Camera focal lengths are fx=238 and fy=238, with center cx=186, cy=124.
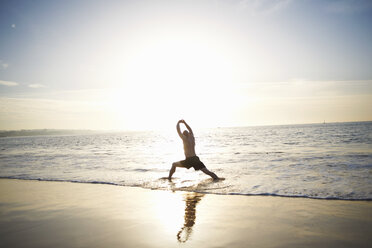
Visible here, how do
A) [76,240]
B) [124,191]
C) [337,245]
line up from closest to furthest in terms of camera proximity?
[337,245]
[76,240]
[124,191]

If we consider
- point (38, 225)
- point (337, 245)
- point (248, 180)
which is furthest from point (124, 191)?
point (337, 245)

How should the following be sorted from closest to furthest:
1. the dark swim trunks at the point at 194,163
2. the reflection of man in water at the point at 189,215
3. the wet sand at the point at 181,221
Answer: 1. the wet sand at the point at 181,221
2. the reflection of man in water at the point at 189,215
3. the dark swim trunks at the point at 194,163

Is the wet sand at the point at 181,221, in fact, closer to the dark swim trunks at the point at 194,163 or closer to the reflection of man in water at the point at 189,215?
the reflection of man in water at the point at 189,215

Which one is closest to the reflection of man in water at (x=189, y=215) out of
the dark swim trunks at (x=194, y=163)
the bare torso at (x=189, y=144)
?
the dark swim trunks at (x=194, y=163)

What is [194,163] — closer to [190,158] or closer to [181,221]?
[190,158]

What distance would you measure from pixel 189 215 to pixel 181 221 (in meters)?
0.39

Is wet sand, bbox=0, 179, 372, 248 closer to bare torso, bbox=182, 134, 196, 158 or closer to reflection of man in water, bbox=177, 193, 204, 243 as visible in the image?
reflection of man in water, bbox=177, 193, 204, 243

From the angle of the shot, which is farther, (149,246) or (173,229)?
(173,229)

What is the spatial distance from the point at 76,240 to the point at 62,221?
3.68ft

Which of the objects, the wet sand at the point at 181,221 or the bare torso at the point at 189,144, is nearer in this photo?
the wet sand at the point at 181,221

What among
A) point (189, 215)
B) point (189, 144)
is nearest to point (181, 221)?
point (189, 215)

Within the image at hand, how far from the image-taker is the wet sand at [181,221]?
362cm

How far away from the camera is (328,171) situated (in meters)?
9.98

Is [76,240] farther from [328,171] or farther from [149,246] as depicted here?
[328,171]
